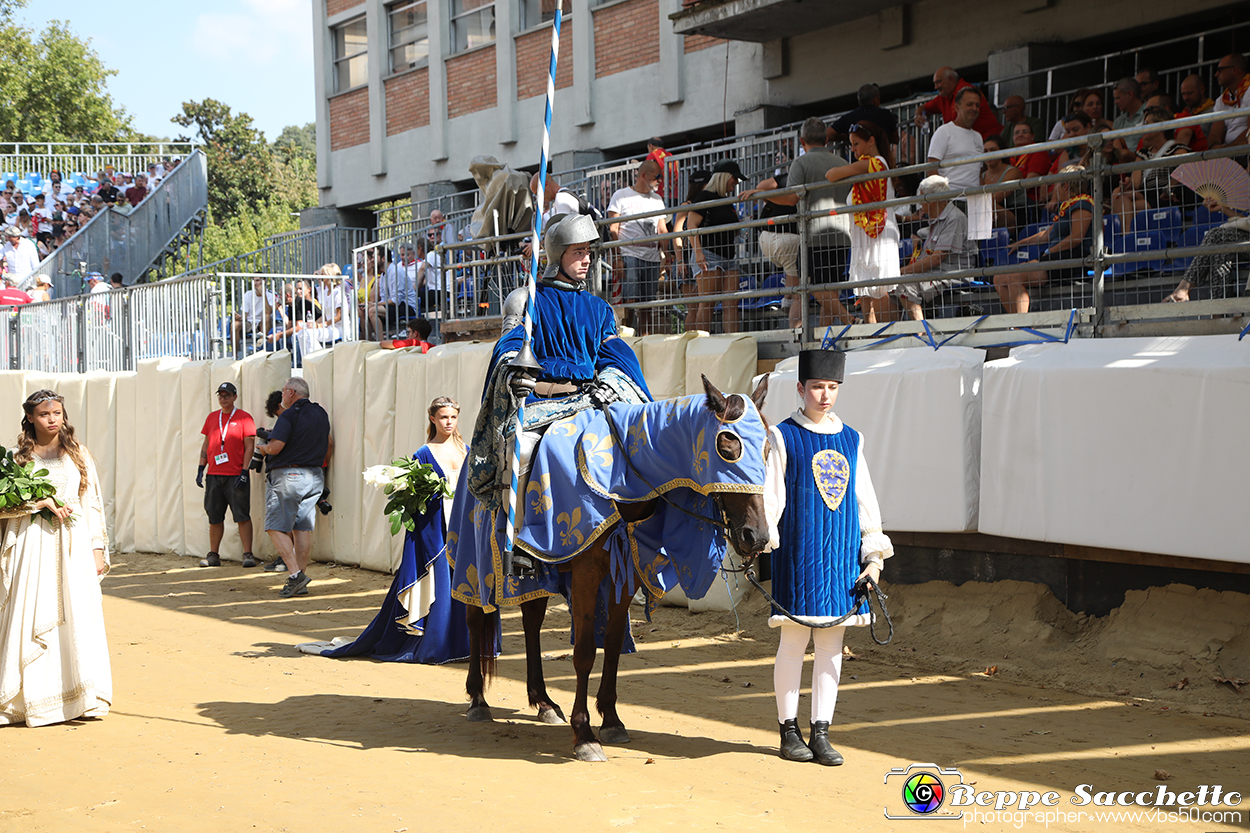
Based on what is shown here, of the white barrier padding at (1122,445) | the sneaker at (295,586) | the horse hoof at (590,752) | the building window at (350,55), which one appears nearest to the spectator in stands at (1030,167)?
the white barrier padding at (1122,445)

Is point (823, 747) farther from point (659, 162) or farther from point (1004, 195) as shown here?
point (659, 162)

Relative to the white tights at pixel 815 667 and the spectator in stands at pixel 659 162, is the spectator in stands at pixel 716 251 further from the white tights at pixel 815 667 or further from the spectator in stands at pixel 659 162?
the white tights at pixel 815 667

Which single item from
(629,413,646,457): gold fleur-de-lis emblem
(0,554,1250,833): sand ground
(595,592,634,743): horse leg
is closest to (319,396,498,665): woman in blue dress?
(0,554,1250,833): sand ground

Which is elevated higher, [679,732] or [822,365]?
[822,365]

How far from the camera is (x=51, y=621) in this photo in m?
7.60

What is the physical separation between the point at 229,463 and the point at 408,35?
12769 millimetres

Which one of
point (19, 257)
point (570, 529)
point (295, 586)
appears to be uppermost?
A: point (19, 257)

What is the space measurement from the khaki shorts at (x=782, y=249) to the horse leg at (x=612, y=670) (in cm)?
473

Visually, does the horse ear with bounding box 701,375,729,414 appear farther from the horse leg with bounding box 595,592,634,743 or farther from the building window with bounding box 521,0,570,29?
the building window with bounding box 521,0,570,29

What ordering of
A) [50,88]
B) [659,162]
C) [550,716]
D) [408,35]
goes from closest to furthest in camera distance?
[550,716], [659,162], [408,35], [50,88]

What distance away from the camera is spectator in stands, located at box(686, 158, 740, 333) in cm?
1114

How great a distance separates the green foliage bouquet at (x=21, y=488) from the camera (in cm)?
746

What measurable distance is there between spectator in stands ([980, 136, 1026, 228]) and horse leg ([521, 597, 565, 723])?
191 inches

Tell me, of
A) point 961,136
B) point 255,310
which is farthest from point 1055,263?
point 255,310
